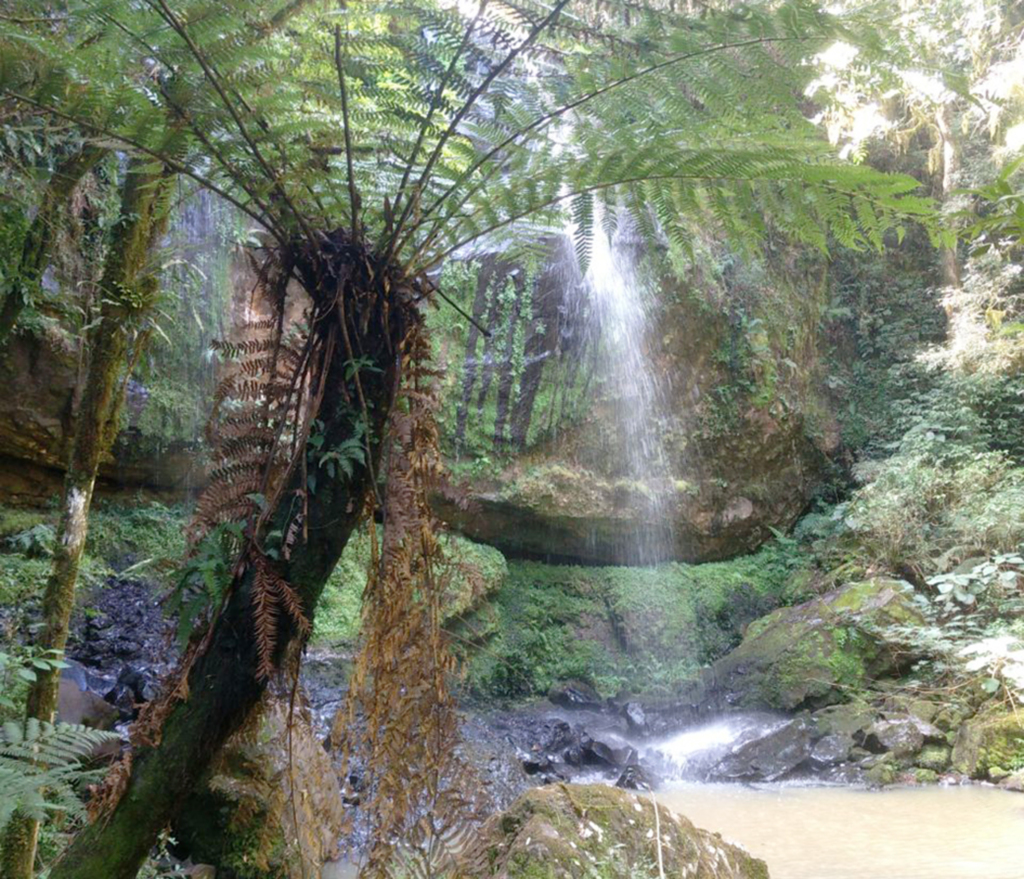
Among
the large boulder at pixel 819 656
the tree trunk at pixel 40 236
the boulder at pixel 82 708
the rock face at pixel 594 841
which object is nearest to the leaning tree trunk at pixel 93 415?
the tree trunk at pixel 40 236

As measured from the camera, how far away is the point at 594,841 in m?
1.85

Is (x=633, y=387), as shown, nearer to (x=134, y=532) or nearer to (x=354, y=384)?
(x=134, y=532)

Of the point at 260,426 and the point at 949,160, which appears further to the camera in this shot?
the point at 949,160

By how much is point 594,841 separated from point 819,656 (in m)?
5.92

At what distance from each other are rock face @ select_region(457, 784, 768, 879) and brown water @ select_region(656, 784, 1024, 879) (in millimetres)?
1607

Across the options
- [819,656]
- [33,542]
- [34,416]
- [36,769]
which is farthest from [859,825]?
[34,416]

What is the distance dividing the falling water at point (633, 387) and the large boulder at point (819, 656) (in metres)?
1.86

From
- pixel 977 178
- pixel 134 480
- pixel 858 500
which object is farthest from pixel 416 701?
pixel 977 178

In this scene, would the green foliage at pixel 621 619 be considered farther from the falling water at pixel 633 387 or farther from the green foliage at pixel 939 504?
the green foliage at pixel 939 504

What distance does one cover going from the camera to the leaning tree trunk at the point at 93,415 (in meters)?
2.28

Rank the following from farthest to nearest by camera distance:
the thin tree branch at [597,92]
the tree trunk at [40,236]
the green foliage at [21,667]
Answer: the tree trunk at [40,236] < the green foliage at [21,667] < the thin tree branch at [597,92]

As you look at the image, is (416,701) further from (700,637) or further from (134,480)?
(700,637)

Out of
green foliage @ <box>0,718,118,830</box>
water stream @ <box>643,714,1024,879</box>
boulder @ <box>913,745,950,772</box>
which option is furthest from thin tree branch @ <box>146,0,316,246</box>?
boulder @ <box>913,745,950,772</box>

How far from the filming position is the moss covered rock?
17.5 feet
